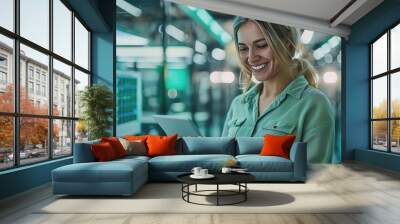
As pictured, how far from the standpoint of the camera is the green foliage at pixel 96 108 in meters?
7.41

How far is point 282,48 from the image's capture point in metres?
8.36

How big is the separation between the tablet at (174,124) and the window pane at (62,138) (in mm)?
2093

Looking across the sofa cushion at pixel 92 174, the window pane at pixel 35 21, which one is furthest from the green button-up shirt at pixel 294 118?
the window pane at pixel 35 21

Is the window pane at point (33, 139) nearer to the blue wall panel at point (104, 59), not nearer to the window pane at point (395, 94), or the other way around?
the blue wall panel at point (104, 59)

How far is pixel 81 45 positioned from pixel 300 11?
471cm

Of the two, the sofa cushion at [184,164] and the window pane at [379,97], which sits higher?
the window pane at [379,97]

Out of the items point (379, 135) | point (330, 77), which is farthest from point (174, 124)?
point (379, 135)

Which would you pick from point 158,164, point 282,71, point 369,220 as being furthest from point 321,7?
point 369,220

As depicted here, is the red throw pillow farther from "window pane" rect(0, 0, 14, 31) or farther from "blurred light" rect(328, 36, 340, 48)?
"blurred light" rect(328, 36, 340, 48)

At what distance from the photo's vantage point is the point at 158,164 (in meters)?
5.87

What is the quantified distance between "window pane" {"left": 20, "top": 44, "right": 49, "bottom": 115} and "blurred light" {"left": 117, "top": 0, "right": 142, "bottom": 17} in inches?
115

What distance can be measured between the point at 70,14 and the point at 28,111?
2626 millimetres

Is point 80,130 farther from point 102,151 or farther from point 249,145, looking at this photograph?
point 249,145

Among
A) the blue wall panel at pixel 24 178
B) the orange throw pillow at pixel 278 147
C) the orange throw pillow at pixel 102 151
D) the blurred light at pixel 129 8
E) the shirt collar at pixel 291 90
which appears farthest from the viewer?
the blurred light at pixel 129 8
